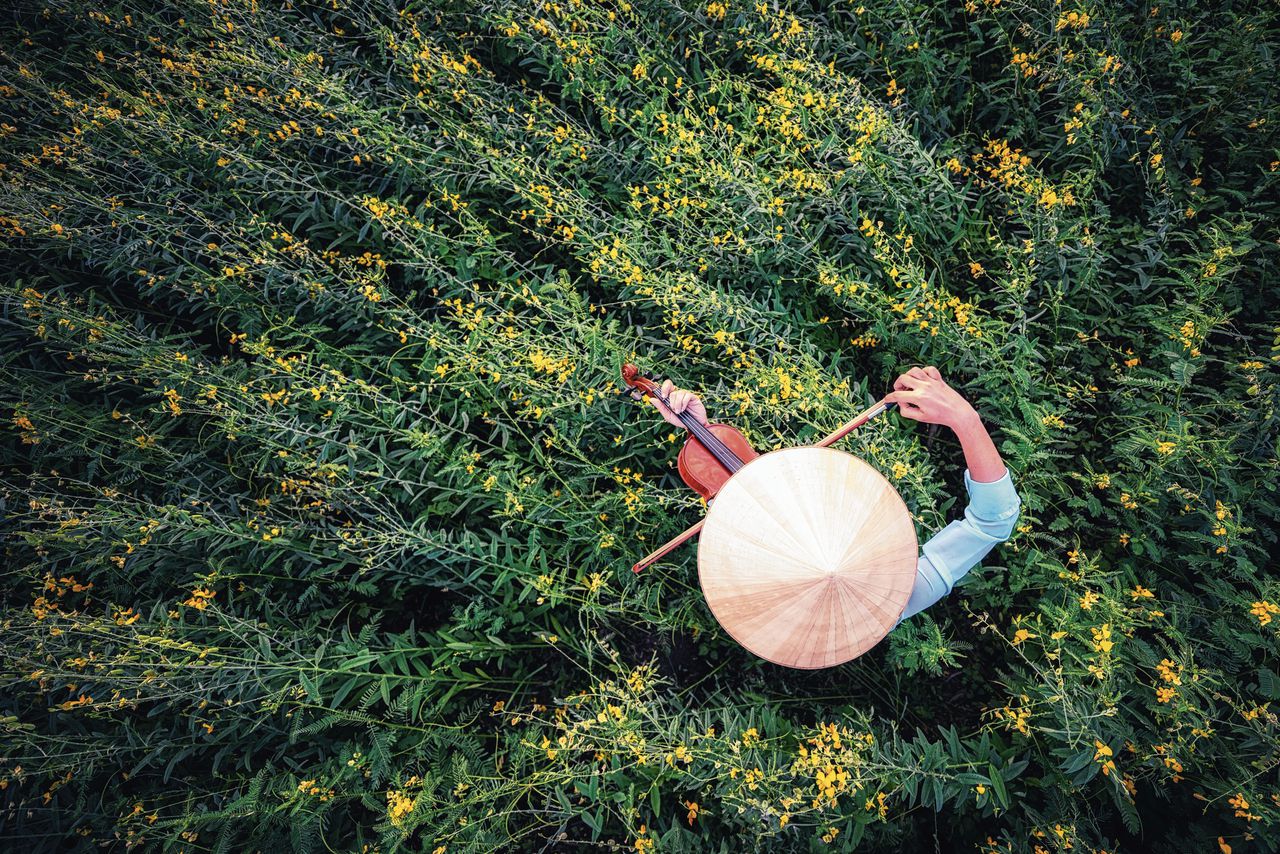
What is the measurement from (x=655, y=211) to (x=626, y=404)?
50.1 inches

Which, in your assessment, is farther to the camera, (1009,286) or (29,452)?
(29,452)

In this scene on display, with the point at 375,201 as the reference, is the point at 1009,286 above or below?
above

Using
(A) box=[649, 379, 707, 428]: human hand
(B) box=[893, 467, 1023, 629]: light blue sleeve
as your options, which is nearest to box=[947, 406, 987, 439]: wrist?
(B) box=[893, 467, 1023, 629]: light blue sleeve

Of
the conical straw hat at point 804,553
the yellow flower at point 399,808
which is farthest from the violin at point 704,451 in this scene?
the yellow flower at point 399,808

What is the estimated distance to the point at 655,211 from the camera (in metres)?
3.78

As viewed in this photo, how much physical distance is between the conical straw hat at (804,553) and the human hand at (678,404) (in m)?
→ 0.51

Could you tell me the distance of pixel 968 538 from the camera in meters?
2.34

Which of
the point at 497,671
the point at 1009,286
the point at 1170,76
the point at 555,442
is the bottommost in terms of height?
the point at 497,671

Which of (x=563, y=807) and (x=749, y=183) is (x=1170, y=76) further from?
(x=563, y=807)

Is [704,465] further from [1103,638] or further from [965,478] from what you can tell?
[1103,638]

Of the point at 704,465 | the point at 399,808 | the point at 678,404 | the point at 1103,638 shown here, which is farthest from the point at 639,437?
the point at 1103,638

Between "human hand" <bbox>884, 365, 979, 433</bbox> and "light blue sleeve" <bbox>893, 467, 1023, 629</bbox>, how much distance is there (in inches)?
Answer: 10.2

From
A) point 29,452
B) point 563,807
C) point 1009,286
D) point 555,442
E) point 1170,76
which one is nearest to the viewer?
point 563,807

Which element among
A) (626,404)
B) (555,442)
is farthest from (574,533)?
(626,404)
